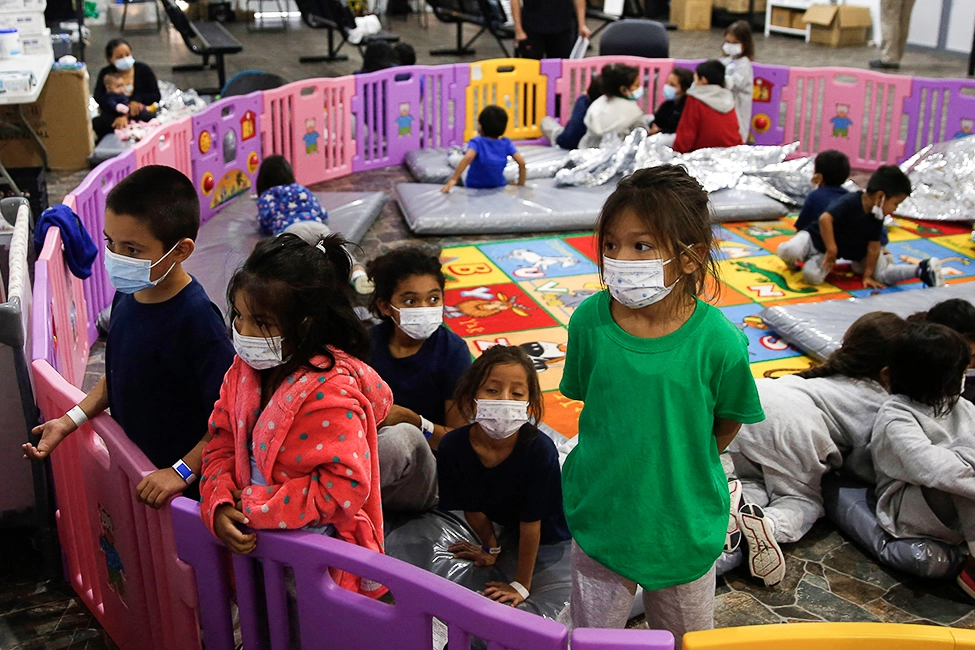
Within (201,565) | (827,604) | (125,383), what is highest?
(125,383)

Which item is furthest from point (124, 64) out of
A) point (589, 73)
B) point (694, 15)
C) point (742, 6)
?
point (742, 6)

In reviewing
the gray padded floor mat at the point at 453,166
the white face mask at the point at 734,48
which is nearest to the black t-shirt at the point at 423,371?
the gray padded floor mat at the point at 453,166

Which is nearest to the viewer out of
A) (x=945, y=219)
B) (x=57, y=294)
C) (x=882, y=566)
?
(x=882, y=566)

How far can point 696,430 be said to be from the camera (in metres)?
2.02

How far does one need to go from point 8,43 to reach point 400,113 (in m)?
2.73

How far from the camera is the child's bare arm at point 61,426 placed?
2391mm

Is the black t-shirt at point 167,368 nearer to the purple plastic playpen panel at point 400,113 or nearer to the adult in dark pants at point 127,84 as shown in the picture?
the purple plastic playpen panel at point 400,113

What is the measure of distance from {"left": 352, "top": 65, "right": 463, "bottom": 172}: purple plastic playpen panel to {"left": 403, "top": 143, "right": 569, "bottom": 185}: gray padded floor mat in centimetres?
19

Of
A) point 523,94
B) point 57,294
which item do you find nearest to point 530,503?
point 57,294

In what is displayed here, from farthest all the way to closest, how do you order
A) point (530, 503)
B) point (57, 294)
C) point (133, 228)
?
1. point (57, 294)
2. point (530, 503)
3. point (133, 228)

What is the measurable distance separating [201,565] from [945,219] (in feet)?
18.8

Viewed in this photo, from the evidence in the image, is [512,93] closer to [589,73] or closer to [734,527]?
[589,73]

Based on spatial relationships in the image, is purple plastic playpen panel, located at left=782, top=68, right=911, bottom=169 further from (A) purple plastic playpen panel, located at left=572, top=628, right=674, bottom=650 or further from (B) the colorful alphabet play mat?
(A) purple plastic playpen panel, located at left=572, top=628, right=674, bottom=650

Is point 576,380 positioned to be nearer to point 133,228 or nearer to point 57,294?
point 133,228
